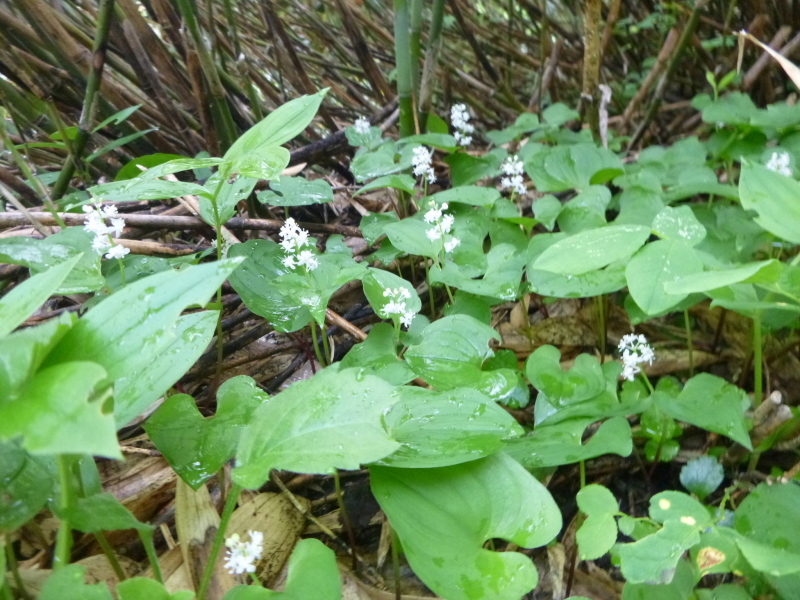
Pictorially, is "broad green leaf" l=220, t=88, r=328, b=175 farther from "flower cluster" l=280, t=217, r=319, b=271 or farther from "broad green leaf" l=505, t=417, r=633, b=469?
"broad green leaf" l=505, t=417, r=633, b=469

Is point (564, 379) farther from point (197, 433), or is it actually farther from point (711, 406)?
point (197, 433)

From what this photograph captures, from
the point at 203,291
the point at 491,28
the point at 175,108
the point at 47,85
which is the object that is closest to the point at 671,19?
the point at 491,28

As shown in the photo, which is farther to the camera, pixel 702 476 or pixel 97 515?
pixel 702 476

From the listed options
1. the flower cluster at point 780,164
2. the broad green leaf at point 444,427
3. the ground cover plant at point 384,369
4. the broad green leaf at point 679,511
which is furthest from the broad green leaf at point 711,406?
the flower cluster at point 780,164

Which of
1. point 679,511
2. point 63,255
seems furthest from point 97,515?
point 679,511

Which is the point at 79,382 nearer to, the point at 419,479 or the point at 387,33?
the point at 419,479

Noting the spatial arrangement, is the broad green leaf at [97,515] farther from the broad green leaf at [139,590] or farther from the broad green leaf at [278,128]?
the broad green leaf at [278,128]
